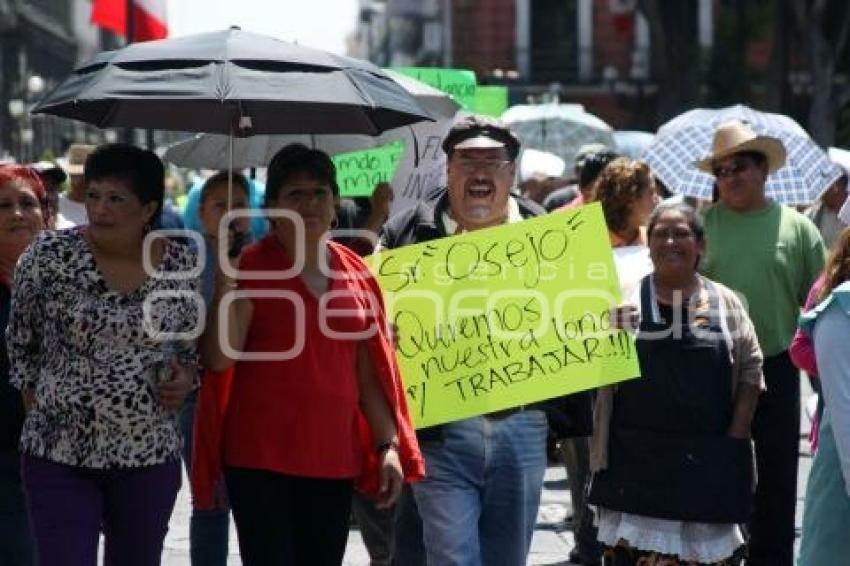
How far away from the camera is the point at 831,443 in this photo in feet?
15.9

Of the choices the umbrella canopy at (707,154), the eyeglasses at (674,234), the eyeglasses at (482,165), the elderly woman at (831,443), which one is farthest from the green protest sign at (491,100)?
the elderly woman at (831,443)

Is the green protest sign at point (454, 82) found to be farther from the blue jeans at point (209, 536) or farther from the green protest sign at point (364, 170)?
the blue jeans at point (209, 536)

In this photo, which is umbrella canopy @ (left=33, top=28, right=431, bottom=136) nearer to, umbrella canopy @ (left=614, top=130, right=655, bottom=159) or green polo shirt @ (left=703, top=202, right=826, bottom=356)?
green polo shirt @ (left=703, top=202, right=826, bottom=356)

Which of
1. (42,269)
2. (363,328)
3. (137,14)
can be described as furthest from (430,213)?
(137,14)

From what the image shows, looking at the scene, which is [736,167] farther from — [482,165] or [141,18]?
[141,18]

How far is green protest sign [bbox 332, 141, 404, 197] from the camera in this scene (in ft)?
30.2

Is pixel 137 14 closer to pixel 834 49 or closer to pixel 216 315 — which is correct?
pixel 216 315

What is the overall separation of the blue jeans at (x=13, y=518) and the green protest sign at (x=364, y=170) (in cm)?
335

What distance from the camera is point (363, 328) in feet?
17.7

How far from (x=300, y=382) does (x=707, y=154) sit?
4.38 meters

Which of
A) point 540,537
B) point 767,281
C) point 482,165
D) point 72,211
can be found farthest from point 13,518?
point 72,211

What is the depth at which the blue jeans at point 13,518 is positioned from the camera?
19.7 feet

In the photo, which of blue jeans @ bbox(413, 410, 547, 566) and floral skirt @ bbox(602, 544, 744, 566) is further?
floral skirt @ bbox(602, 544, 744, 566)

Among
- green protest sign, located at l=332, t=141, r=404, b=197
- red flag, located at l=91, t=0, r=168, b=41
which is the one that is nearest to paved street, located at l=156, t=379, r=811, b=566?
green protest sign, located at l=332, t=141, r=404, b=197
